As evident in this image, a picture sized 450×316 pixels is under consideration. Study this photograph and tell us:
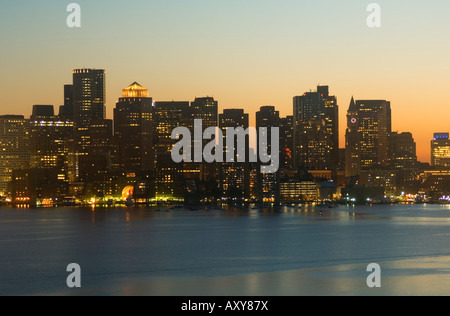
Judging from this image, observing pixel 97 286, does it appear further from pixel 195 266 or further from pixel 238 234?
pixel 238 234

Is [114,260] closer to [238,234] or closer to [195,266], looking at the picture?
[195,266]

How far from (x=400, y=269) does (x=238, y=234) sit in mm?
42689

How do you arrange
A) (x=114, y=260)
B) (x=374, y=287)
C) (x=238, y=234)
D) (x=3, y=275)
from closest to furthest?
(x=374, y=287), (x=3, y=275), (x=114, y=260), (x=238, y=234)

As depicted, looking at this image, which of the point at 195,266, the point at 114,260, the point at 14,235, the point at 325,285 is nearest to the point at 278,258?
the point at 195,266

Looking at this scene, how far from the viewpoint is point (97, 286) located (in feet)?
148
